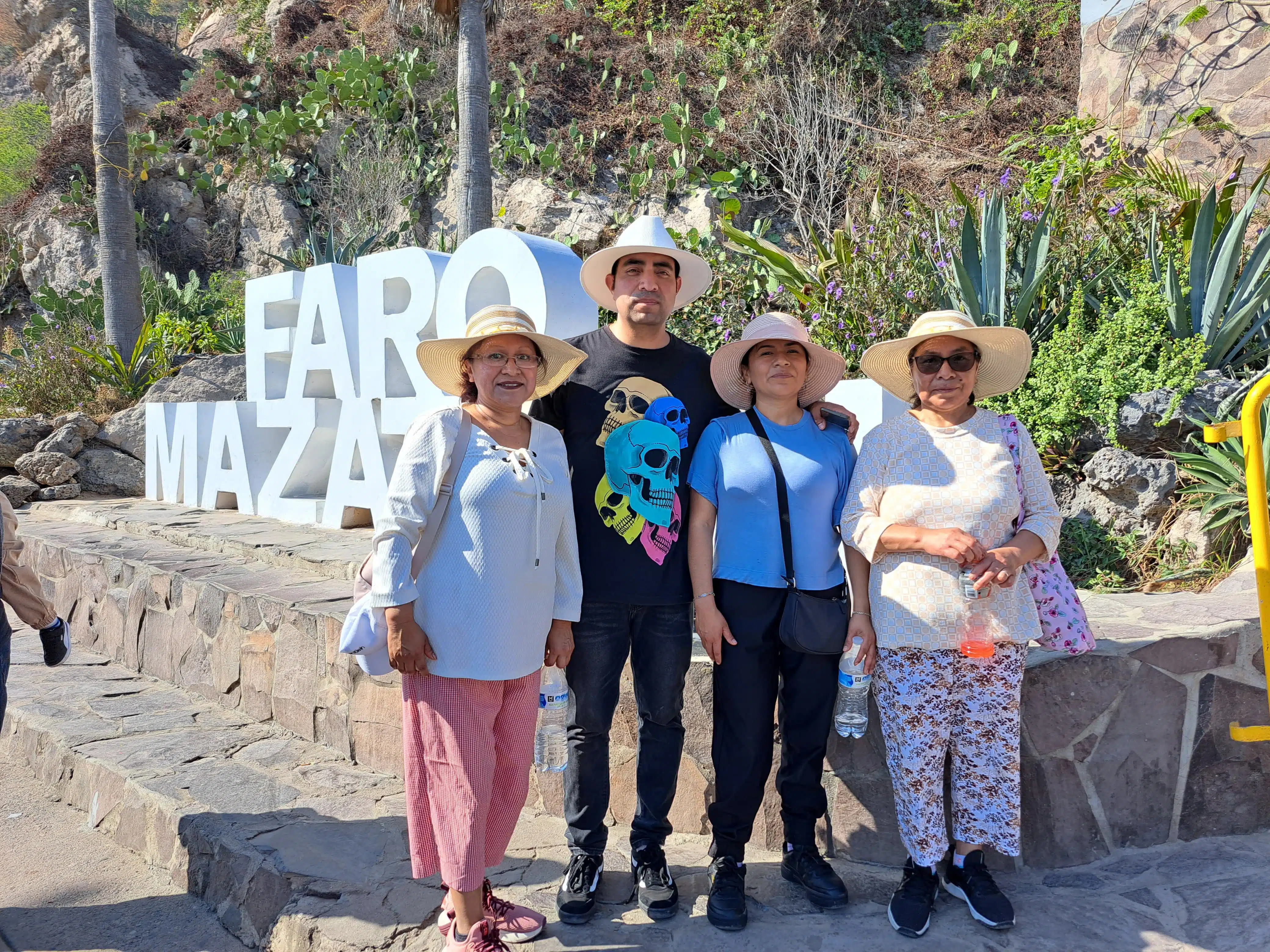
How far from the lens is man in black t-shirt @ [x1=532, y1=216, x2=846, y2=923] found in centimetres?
261

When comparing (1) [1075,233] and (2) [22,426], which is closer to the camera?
(1) [1075,233]

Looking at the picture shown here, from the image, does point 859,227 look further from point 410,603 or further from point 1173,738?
point 410,603

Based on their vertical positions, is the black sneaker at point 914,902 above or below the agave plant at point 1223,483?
below

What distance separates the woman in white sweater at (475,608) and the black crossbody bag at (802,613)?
1.98 ft

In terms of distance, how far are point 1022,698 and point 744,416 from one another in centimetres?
134

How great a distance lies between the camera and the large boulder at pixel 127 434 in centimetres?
922

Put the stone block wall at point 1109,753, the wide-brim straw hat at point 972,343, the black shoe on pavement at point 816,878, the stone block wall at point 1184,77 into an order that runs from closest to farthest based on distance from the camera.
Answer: the wide-brim straw hat at point 972,343
the black shoe on pavement at point 816,878
the stone block wall at point 1109,753
the stone block wall at point 1184,77

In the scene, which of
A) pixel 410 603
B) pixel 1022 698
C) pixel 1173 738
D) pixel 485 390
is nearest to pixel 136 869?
pixel 410 603

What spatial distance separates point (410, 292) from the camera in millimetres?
5730

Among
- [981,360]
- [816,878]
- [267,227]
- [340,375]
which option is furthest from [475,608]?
[267,227]

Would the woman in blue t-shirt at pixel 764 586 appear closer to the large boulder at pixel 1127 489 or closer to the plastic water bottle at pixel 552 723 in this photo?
the plastic water bottle at pixel 552 723

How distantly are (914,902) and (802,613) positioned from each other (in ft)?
2.94

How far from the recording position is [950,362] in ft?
8.43

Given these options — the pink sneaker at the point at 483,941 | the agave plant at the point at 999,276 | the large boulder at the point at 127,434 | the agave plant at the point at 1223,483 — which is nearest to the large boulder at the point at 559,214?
the large boulder at the point at 127,434
